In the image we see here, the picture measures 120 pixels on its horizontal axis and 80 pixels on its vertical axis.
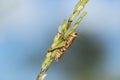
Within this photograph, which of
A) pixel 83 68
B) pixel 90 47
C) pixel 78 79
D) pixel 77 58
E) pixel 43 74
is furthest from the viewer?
pixel 90 47

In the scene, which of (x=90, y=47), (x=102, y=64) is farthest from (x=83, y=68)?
(x=90, y=47)

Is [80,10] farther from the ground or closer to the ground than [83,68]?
closer to the ground

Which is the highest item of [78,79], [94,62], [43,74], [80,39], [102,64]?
[80,39]

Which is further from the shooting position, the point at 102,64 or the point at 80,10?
the point at 102,64

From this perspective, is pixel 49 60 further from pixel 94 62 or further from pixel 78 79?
pixel 94 62

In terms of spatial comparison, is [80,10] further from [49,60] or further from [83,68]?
[83,68]

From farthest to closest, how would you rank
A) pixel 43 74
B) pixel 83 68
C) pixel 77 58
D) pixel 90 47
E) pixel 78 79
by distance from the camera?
1. pixel 90 47
2. pixel 77 58
3. pixel 83 68
4. pixel 78 79
5. pixel 43 74
